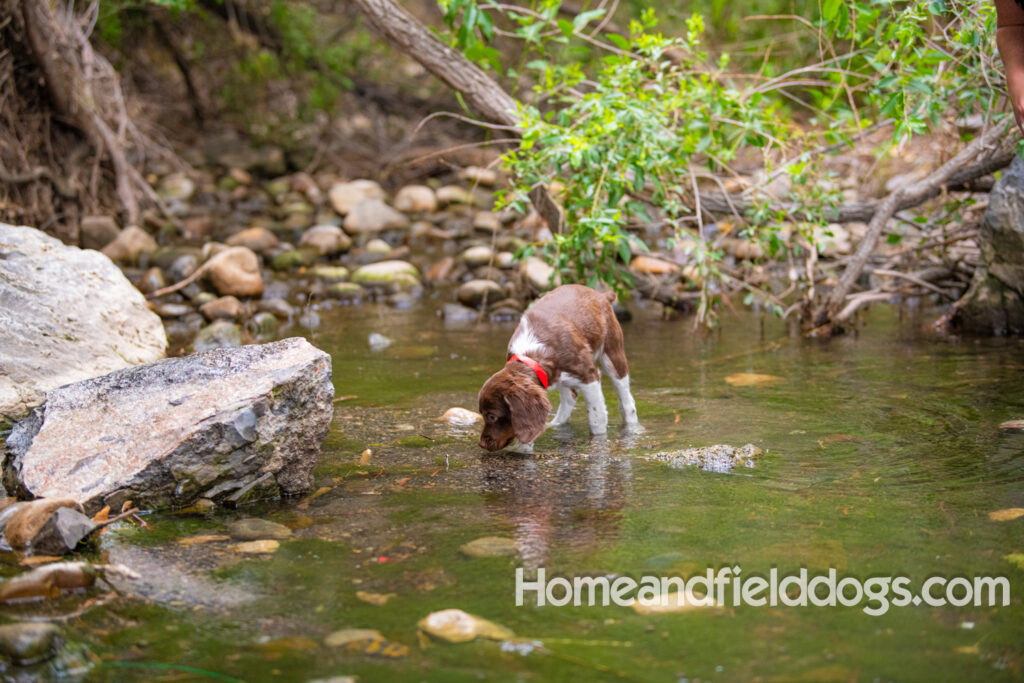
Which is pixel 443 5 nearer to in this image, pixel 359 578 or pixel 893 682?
pixel 359 578

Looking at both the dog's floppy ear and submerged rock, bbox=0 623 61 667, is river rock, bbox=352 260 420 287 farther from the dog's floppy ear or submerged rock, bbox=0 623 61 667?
submerged rock, bbox=0 623 61 667

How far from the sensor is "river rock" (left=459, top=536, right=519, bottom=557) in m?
Answer: 3.57

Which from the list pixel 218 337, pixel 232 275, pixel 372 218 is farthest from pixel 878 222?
pixel 372 218

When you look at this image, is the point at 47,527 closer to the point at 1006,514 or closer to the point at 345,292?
the point at 1006,514

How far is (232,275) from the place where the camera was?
974cm

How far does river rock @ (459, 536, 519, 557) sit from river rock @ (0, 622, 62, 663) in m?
1.46

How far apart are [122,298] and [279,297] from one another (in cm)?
352

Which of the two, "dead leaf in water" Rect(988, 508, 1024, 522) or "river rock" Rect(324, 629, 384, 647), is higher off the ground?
"dead leaf in water" Rect(988, 508, 1024, 522)

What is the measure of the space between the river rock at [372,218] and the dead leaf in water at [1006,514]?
10.1 metres

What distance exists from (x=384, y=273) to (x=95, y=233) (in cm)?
355

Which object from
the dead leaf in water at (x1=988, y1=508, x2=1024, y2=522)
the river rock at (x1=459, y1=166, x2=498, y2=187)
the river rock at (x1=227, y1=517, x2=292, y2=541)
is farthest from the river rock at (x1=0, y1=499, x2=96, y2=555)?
the river rock at (x1=459, y1=166, x2=498, y2=187)

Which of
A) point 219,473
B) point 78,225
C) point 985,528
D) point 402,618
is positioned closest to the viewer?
point 402,618

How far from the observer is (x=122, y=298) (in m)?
6.46

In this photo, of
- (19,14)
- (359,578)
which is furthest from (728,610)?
(19,14)
